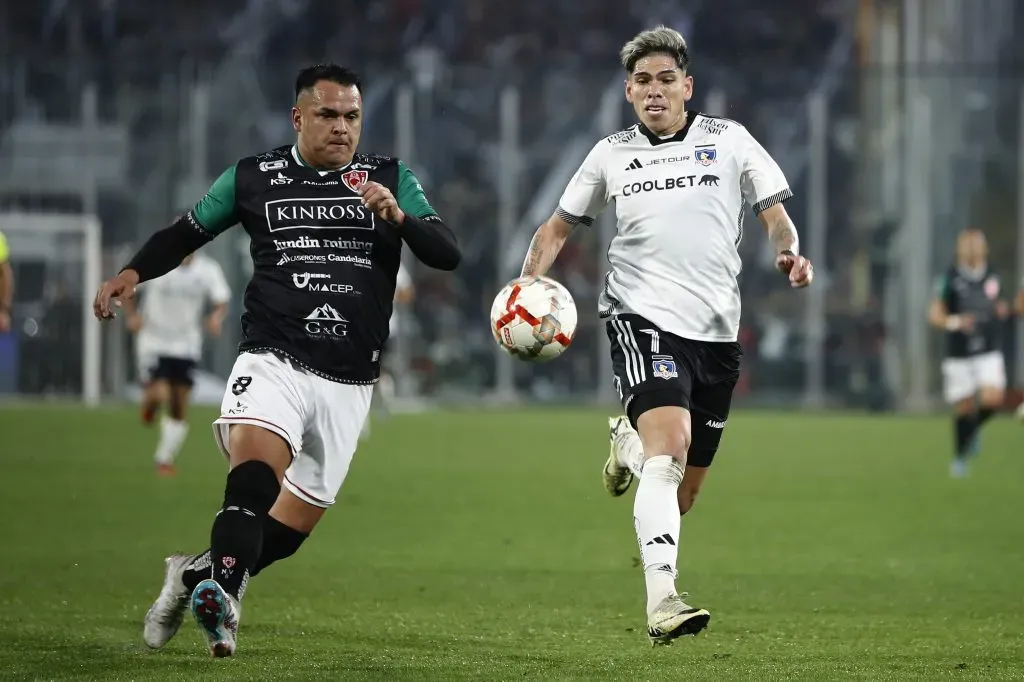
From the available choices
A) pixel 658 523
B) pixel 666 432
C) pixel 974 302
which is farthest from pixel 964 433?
pixel 658 523

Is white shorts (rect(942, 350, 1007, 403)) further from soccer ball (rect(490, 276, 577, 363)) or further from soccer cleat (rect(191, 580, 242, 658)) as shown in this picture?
soccer cleat (rect(191, 580, 242, 658))

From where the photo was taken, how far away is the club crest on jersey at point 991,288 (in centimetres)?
1695

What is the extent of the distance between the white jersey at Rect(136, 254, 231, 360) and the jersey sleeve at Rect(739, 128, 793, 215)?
33.5 ft

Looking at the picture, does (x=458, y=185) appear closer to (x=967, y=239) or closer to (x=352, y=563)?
(x=967, y=239)

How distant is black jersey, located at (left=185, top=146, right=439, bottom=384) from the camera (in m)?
6.16

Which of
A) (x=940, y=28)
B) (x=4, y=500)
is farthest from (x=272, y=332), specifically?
(x=940, y=28)

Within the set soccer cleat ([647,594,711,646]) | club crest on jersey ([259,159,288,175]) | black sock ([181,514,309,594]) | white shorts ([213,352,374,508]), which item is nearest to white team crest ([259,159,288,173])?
club crest on jersey ([259,159,288,175])

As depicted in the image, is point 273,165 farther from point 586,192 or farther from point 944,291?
point 944,291

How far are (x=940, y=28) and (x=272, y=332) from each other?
26890 millimetres

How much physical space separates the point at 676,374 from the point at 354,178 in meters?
1.48

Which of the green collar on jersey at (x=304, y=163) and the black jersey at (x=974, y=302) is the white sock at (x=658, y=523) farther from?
the black jersey at (x=974, y=302)

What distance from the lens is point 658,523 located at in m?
6.20

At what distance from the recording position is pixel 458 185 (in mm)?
30891

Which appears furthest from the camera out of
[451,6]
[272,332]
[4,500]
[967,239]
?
[451,6]
